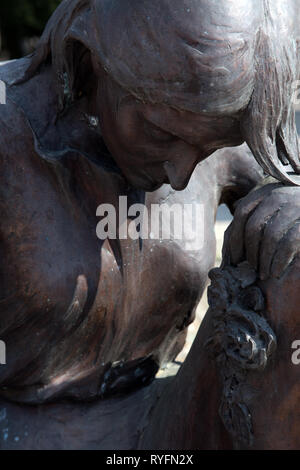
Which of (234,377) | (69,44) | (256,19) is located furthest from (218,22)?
(234,377)

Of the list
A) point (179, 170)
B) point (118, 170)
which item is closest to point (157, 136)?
point (179, 170)

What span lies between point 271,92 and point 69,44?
11.9 inches

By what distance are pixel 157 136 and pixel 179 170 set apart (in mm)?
60

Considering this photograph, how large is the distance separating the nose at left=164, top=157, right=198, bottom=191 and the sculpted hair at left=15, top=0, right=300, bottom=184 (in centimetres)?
10

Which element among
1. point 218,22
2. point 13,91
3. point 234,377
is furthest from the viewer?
point 13,91

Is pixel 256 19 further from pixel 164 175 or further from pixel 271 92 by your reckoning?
pixel 164 175

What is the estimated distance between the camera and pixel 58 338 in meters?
1.12

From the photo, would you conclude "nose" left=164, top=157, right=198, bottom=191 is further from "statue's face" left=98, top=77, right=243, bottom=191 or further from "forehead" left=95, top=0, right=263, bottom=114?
"forehead" left=95, top=0, right=263, bottom=114

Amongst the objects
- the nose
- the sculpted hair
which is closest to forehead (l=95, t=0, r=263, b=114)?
the sculpted hair

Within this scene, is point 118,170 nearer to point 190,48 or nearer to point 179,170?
point 179,170

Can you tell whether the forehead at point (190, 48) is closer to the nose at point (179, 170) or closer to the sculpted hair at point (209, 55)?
the sculpted hair at point (209, 55)

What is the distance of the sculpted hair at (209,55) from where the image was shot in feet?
2.63

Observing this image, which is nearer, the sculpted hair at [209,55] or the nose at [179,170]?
the sculpted hair at [209,55]

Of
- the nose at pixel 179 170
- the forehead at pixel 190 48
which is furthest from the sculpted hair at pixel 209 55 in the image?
the nose at pixel 179 170
